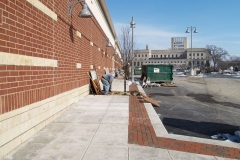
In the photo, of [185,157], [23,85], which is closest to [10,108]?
[23,85]

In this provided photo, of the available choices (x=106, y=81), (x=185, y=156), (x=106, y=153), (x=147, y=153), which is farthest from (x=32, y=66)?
(x=106, y=81)

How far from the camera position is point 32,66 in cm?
484

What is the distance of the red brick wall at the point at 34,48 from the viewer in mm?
3820

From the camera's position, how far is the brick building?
149 inches

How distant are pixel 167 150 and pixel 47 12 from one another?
4.59 metres

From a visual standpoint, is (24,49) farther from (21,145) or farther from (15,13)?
(21,145)

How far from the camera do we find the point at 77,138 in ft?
15.0

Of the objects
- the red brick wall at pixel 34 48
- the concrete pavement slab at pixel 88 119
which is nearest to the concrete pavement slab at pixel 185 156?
the concrete pavement slab at pixel 88 119

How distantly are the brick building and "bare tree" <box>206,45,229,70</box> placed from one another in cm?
9775

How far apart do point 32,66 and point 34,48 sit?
44 centimetres

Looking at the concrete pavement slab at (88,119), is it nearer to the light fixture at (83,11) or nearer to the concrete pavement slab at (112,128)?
the concrete pavement slab at (112,128)

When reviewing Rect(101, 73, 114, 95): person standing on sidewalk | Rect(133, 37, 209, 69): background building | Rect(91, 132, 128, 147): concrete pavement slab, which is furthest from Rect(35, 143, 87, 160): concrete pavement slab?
Rect(133, 37, 209, 69): background building

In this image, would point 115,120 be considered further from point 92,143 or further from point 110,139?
point 92,143

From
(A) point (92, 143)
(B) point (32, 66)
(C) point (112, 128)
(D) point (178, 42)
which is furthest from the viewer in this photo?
(D) point (178, 42)
